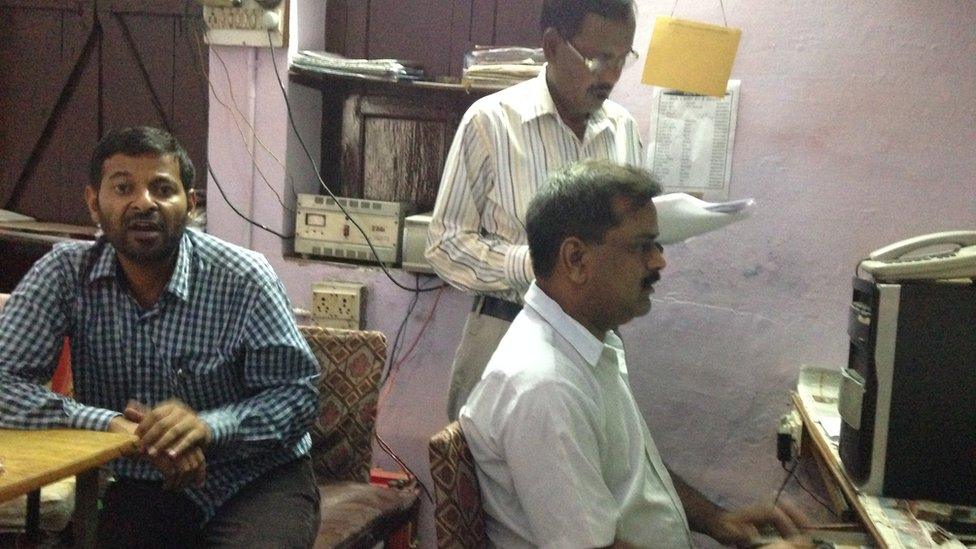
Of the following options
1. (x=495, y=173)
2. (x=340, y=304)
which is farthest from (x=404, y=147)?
(x=495, y=173)

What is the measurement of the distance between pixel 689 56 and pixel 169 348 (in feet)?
5.03

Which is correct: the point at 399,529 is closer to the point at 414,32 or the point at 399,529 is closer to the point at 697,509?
the point at 697,509

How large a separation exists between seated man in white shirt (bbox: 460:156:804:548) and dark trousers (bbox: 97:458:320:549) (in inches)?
21.1

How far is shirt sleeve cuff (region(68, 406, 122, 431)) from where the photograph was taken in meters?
1.54

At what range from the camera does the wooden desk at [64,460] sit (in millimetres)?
1229

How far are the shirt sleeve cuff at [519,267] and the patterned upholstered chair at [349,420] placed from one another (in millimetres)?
411

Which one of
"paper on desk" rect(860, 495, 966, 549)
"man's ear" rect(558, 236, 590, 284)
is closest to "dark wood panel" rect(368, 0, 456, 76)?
"man's ear" rect(558, 236, 590, 284)

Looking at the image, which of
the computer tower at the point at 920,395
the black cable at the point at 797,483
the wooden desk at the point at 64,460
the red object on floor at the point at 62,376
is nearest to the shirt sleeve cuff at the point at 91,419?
the wooden desk at the point at 64,460

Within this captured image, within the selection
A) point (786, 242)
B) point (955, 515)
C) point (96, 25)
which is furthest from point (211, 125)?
point (955, 515)

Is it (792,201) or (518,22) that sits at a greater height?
(518,22)

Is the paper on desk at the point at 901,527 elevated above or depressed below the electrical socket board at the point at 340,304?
below

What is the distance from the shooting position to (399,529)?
6.84 ft

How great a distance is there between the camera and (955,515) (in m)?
1.40

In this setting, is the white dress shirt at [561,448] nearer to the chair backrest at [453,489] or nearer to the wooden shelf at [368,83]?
the chair backrest at [453,489]
